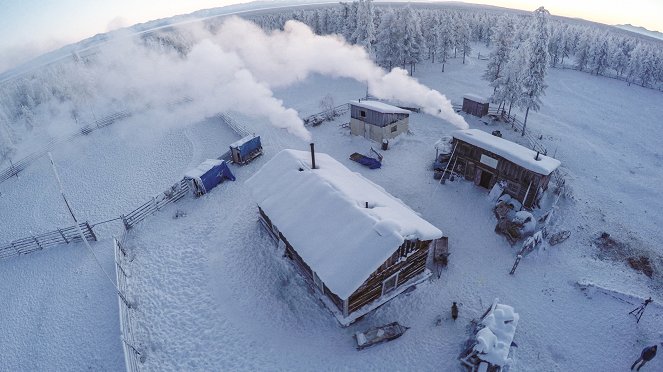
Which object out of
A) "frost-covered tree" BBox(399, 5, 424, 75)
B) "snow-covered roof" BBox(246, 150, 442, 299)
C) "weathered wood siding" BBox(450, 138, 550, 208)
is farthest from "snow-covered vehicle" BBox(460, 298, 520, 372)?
"frost-covered tree" BBox(399, 5, 424, 75)

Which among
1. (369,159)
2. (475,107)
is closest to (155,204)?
(369,159)

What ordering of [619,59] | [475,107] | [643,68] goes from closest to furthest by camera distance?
[475,107]
[643,68]
[619,59]

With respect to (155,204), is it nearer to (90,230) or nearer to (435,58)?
(90,230)

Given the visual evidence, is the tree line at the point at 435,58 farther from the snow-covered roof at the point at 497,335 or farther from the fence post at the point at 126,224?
the snow-covered roof at the point at 497,335

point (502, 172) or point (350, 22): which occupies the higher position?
point (350, 22)

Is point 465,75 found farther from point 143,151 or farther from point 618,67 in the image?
point 143,151

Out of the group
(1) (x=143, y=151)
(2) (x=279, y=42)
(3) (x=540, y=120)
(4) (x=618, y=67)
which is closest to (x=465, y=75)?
(3) (x=540, y=120)

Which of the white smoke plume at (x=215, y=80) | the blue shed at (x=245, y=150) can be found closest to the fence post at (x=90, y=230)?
the blue shed at (x=245, y=150)
